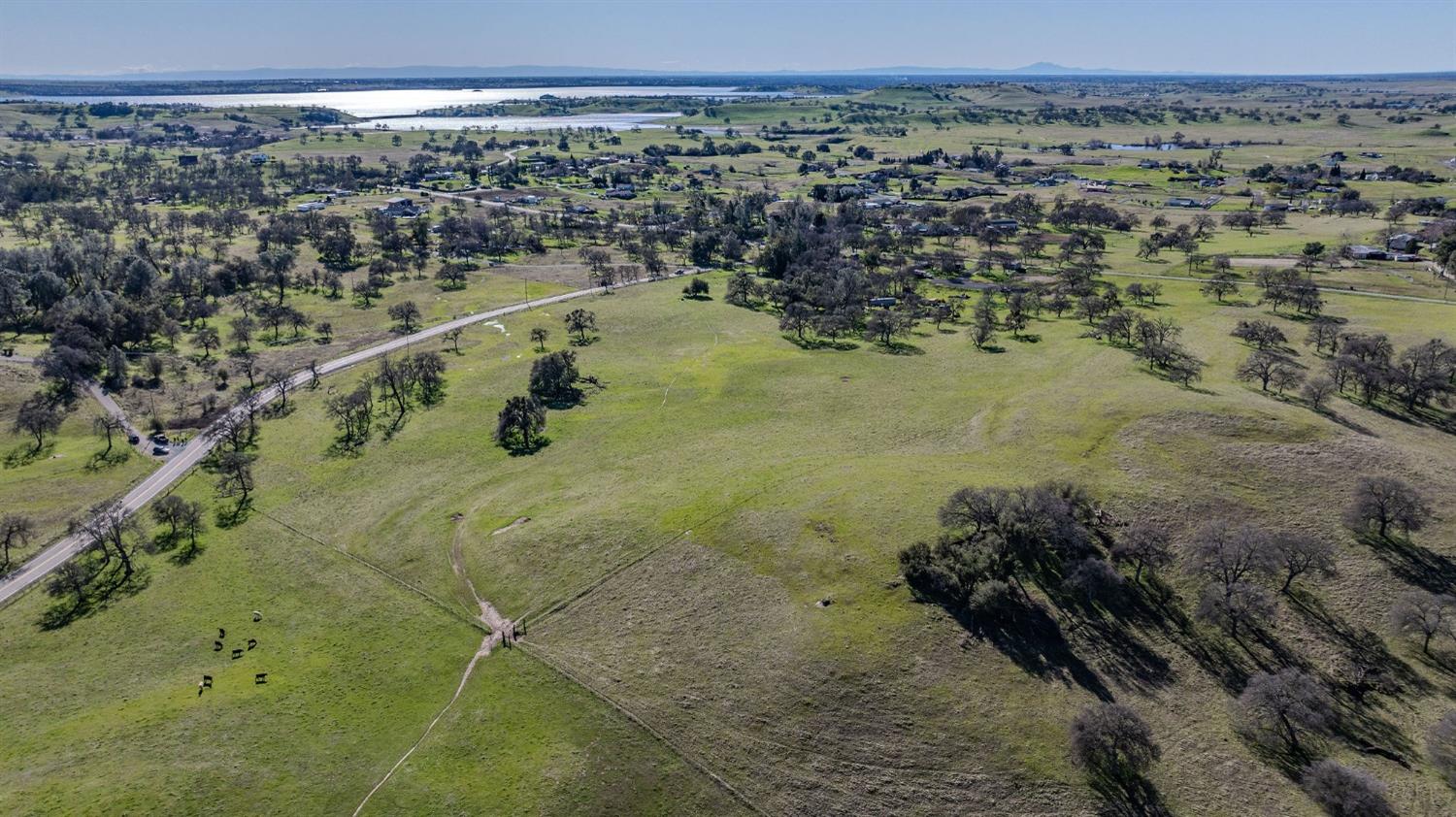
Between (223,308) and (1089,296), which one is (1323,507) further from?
(223,308)

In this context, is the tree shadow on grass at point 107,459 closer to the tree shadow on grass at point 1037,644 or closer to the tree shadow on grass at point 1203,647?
the tree shadow on grass at point 1037,644

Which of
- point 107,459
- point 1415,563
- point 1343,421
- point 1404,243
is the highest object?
point 1404,243

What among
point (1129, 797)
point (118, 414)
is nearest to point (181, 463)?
point (118, 414)

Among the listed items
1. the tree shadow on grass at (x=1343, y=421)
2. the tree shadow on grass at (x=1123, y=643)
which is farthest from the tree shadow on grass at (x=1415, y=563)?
the tree shadow on grass at (x=1123, y=643)

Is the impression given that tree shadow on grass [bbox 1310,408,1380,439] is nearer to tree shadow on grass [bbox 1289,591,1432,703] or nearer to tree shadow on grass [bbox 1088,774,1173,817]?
tree shadow on grass [bbox 1289,591,1432,703]

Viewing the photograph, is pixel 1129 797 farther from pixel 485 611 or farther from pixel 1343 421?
pixel 1343 421

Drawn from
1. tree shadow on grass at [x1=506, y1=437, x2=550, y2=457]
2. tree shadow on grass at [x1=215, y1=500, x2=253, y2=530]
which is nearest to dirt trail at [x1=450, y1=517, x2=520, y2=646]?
tree shadow on grass at [x1=506, y1=437, x2=550, y2=457]

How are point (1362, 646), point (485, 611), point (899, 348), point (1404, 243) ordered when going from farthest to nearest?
point (1404, 243) → point (899, 348) → point (485, 611) → point (1362, 646)

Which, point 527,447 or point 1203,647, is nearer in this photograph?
point 1203,647
